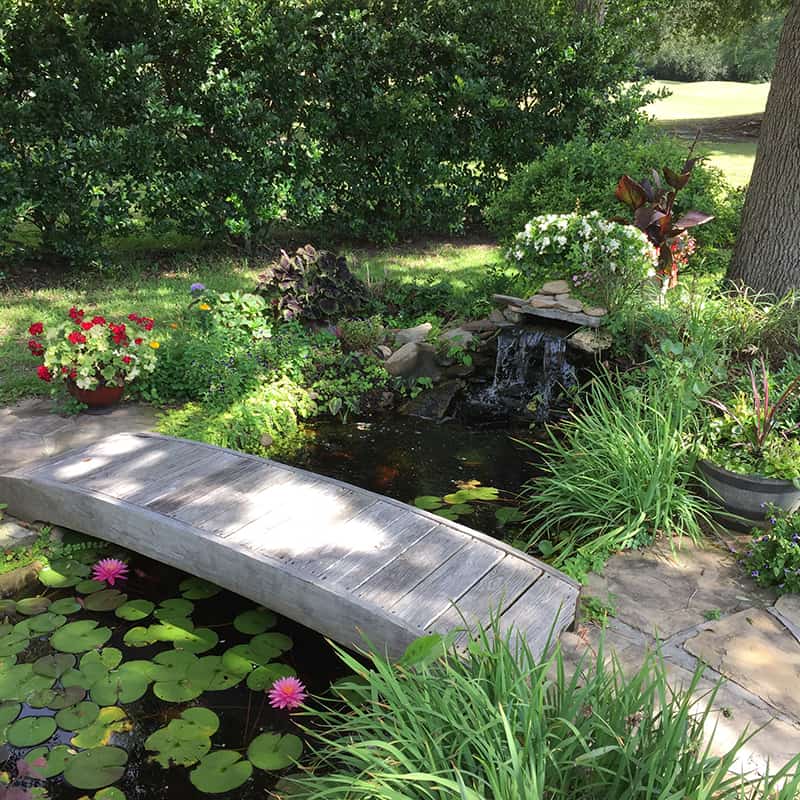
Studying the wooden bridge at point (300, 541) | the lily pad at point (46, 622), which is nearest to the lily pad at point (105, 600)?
the lily pad at point (46, 622)

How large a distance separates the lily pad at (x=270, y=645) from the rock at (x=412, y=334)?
3162 millimetres

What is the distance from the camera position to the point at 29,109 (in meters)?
6.57

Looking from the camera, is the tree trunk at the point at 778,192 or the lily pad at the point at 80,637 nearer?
the lily pad at the point at 80,637

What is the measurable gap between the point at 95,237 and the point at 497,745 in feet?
21.9

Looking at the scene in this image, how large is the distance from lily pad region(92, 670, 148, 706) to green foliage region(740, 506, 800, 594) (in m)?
2.63

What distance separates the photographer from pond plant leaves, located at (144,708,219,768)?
2639mm

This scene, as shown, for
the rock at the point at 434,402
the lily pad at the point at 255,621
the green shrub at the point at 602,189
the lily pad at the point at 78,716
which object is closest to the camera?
the lily pad at the point at 78,716

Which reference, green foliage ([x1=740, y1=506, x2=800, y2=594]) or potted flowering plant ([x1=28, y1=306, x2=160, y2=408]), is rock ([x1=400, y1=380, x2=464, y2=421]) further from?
green foliage ([x1=740, y1=506, x2=800, y2=594])

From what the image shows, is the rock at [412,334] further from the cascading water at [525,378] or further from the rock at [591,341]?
the rock at [591,341]

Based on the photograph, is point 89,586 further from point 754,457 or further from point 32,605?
point 754,457

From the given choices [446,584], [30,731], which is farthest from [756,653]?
[30,731]

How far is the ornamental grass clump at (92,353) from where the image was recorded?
14.8ft

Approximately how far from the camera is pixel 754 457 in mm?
3883

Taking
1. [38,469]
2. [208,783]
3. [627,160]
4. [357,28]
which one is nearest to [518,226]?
[627,160]
